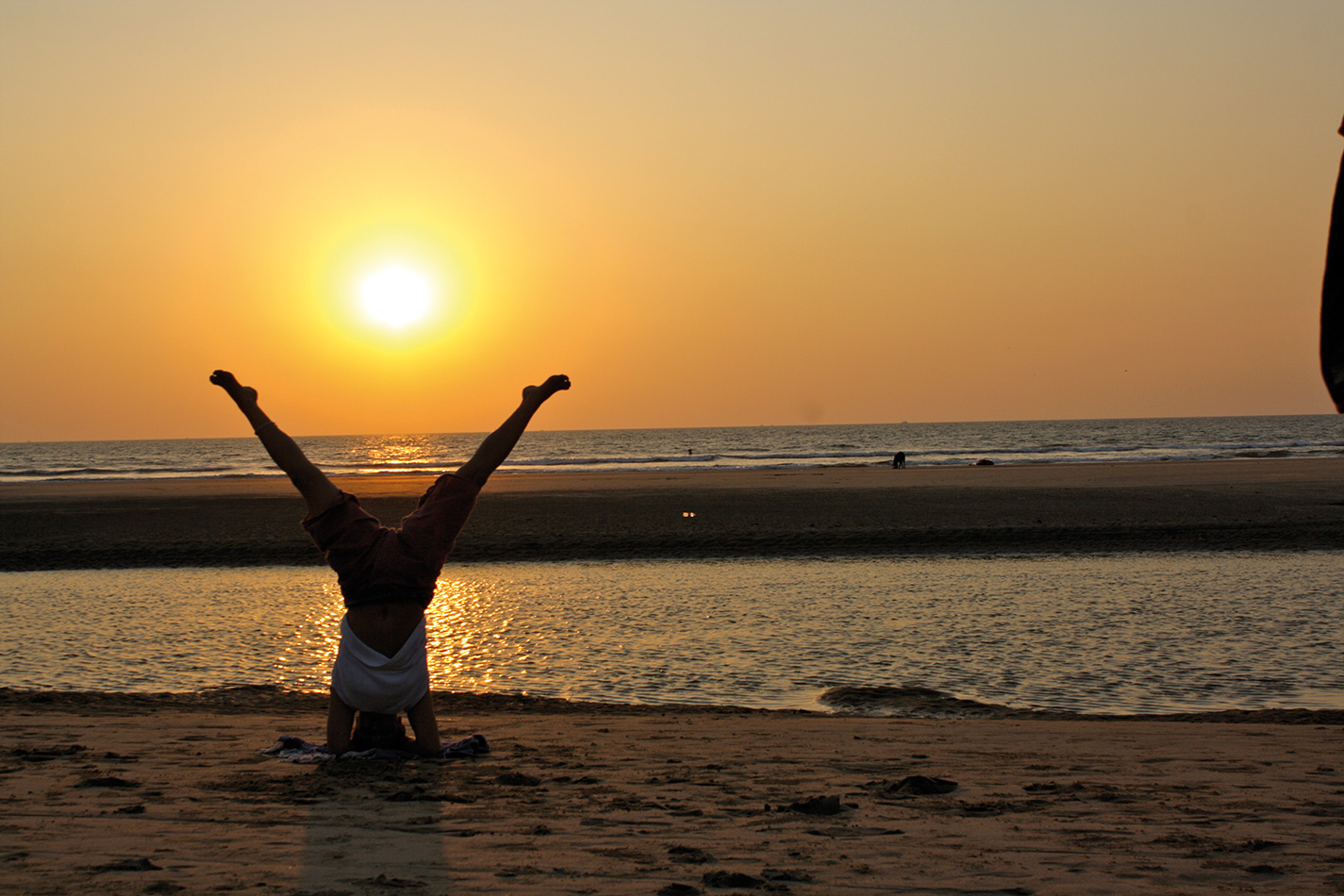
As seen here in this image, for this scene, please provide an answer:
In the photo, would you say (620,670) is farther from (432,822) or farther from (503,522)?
(503,522)

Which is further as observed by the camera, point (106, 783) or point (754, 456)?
point (754, 456)

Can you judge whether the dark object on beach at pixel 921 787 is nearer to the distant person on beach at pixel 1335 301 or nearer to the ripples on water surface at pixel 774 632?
the ripples on water surface at pixel 774 632

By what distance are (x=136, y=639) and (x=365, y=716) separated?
6715 millimetres

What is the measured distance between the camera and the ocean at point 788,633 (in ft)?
27.3

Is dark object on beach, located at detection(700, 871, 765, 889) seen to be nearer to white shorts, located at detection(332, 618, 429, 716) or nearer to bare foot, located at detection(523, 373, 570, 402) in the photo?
white shorts, located at detection(332, 618, 429, 716)

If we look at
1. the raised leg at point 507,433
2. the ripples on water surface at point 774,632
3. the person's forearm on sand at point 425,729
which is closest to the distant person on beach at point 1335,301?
the raised leg at point 507,433

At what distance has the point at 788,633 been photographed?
10.8 metres

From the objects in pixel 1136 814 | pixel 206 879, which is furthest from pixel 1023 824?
pixel 206 879

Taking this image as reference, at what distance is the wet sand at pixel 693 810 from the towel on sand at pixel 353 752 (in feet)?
0.38

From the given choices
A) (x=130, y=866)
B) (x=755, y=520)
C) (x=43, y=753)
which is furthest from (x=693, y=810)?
(x=755, y=520)

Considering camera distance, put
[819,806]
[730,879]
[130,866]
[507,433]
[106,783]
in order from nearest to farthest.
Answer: [730,879]
[130,866]
[819,806]
[106,783]
[507,433]

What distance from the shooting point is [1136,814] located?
4582 mm

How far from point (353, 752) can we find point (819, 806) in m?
2.78

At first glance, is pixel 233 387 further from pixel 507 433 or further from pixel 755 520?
pixel 755 520
